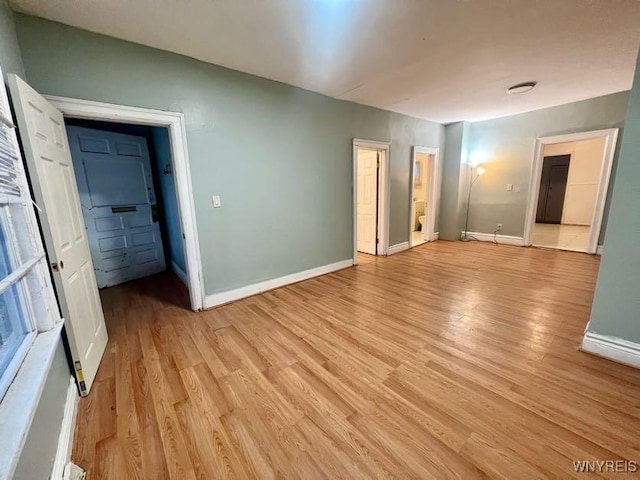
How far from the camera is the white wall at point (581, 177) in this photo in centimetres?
691

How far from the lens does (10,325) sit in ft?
3.91

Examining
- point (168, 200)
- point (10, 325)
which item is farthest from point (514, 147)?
point (10, 325)

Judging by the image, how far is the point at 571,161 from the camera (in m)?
7.29

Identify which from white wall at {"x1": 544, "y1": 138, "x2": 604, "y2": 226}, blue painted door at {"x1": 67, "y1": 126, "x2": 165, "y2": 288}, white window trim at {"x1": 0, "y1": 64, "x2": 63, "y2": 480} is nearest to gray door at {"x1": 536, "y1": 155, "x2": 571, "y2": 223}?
white wall at {"x1": 544, "y1": 138, "x2": 604, "y2": 226}

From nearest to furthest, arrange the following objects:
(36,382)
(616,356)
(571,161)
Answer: (36,382)
(616,356)
(571,161)

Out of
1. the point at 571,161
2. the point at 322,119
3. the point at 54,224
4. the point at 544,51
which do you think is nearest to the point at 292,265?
the point at 322,119

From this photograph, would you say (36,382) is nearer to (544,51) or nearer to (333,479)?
(333,479)

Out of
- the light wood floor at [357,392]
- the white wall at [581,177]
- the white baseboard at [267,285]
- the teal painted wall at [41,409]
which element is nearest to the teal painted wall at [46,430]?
the teal painted wall at [41,409]

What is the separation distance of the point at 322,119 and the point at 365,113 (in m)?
0.89

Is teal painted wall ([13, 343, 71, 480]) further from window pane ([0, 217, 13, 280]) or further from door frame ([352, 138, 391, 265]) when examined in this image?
door frame ([352, 138, 391, 265])

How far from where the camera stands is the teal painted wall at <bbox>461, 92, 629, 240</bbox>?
4191 millimetres

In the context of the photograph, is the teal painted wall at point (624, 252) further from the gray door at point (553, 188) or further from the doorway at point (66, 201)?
the gray door at point (553, 188)

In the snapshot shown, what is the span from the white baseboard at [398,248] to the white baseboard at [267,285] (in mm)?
1100

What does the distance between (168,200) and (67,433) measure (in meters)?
3.09
